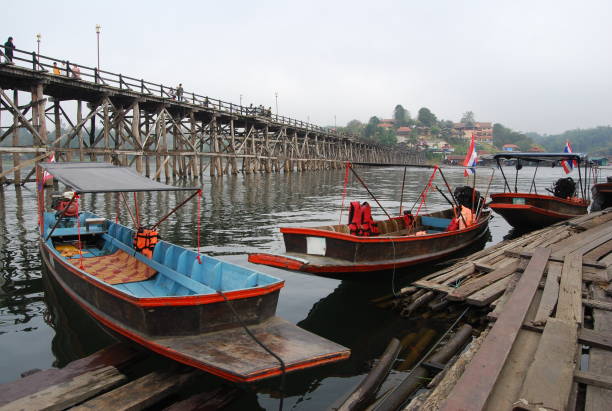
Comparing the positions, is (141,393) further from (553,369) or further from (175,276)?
(553,369)

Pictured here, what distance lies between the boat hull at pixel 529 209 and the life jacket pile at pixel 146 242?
11136 mm

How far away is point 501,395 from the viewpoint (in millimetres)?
3375

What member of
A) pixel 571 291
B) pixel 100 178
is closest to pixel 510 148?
pixel 571 291

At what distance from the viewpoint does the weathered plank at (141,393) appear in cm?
388

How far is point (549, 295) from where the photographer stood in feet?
18.4

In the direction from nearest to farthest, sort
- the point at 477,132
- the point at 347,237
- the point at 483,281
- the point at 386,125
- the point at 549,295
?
the point at 549,295 → the point at 483,281 → the point at 347,237 → the point at 477,132 → the point at 386,125

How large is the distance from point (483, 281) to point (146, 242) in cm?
586

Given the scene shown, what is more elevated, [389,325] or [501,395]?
[501,395]

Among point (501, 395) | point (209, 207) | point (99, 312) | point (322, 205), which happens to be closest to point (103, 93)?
point (209, 207)

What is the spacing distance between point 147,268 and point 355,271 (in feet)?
12.3

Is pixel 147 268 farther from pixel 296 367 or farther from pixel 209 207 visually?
pixel 209 207

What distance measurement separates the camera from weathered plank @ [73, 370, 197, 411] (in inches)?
153

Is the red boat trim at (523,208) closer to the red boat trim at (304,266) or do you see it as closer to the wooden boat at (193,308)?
the red boat trim at (304,266)

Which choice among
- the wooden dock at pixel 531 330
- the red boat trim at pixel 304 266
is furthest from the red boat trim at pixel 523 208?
the red boat trim at pixel 304 266
